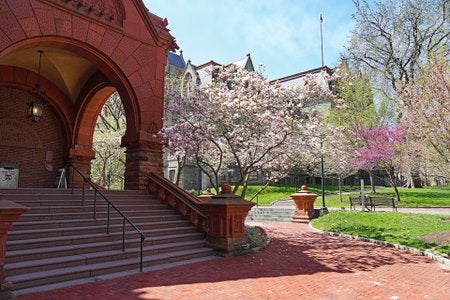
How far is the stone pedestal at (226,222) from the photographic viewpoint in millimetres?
8773

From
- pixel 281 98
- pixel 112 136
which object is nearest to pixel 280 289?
pixel 281 98

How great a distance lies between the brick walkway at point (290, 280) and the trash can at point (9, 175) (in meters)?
8.62

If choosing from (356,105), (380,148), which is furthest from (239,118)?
(356,105)

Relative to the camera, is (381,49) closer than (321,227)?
No

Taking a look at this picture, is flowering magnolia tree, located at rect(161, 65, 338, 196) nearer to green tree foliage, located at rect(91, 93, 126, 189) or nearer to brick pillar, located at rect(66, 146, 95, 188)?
brick pillar, located at rect(66, 146, 95, 188)

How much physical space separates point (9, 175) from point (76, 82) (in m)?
4.22

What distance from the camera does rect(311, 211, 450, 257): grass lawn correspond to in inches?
415

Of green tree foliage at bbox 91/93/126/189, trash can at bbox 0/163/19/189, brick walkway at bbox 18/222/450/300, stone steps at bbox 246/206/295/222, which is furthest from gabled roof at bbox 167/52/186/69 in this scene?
brick walkway at bbox 18/222/450/300

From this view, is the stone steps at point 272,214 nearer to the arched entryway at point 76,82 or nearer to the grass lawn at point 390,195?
the grass lawn at point 390,195

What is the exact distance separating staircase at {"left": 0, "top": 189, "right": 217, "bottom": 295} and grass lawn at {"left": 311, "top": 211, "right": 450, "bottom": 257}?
639 centimetres

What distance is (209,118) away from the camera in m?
10.8

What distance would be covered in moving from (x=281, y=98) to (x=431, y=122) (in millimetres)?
4816

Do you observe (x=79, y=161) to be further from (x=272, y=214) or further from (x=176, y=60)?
(x=176, y=60)

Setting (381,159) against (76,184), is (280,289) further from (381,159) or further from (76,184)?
(381,159)
